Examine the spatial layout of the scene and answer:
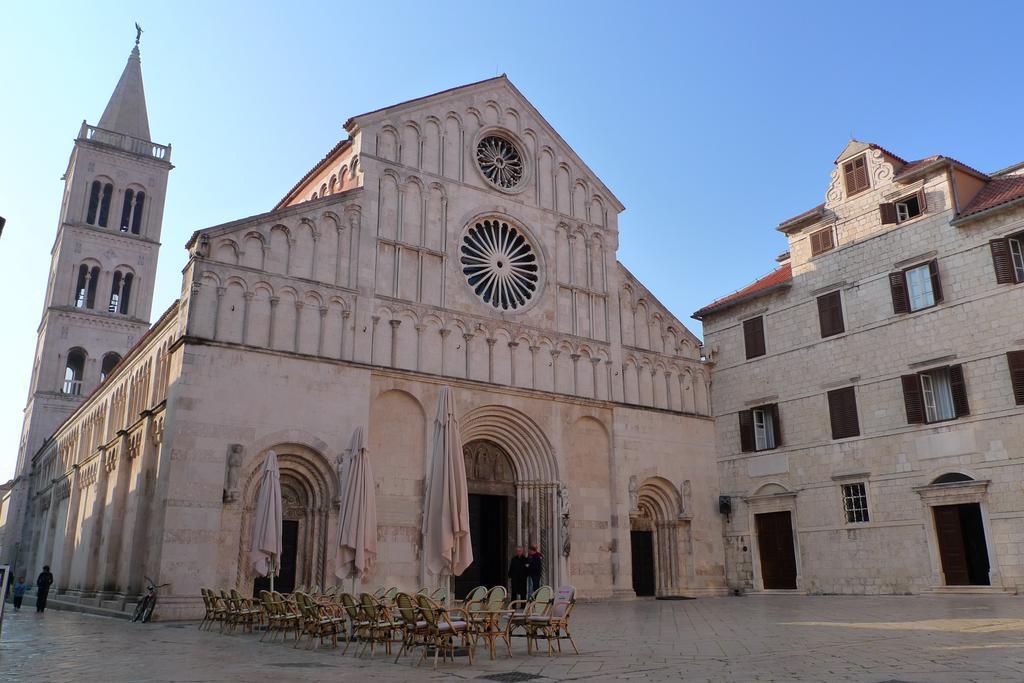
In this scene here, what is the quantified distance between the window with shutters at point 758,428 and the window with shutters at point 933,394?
4879mm

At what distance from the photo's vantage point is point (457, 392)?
23719 millimetres

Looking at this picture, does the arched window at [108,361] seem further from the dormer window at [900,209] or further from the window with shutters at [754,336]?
the dormer window at [900,209]

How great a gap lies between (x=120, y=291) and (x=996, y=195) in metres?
47.7

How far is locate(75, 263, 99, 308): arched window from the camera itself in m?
48.8

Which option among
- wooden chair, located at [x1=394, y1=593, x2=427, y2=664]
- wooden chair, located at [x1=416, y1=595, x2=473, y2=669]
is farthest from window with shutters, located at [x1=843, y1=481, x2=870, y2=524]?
wooden chair, located at [x1=394, y1=593, x2=427, y2=664]

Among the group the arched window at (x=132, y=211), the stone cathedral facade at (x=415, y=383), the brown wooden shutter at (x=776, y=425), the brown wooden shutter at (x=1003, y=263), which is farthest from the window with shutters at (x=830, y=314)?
the arched window at (x=132, y=211)

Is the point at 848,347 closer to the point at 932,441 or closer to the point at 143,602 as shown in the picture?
the point at 932,441

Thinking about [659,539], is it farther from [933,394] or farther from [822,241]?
[822,241]

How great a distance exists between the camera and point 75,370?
49.1 m

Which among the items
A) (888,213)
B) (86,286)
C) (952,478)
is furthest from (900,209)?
(86,286)

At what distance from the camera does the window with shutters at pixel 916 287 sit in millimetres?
22656

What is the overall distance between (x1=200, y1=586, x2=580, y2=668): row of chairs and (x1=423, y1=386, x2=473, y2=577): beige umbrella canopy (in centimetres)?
128

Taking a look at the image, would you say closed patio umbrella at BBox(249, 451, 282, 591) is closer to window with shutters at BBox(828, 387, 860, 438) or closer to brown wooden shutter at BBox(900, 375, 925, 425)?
window with shutters at BBox(828, 387, 860, 438)

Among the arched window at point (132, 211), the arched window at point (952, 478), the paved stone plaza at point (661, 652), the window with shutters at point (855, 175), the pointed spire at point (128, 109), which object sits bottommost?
the paved stone plaza at point (661, 652)
